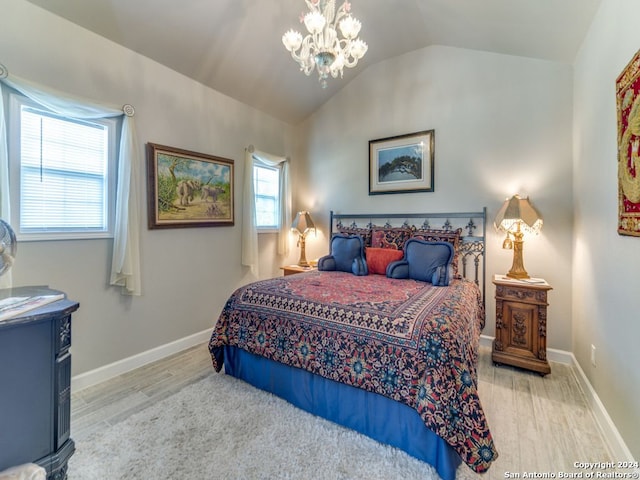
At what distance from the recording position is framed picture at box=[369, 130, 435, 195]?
358 cm

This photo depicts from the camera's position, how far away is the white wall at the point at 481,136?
9.45 feet

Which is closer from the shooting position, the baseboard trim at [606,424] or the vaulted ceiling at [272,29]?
the baseboard trim at [606,424]

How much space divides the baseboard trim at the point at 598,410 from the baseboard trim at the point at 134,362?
11.5ft

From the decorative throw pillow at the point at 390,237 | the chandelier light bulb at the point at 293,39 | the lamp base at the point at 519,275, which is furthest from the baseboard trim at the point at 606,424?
the chandelier light bulb at the point at 293,39

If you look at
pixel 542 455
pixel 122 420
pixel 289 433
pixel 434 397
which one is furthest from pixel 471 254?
pixel 122 420

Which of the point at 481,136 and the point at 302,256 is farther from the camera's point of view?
the point at 302,256

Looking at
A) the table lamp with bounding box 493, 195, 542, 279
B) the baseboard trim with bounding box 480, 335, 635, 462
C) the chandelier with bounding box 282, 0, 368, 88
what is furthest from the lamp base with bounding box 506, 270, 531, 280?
the chandelier with bounding box 282, 0, 368, 88

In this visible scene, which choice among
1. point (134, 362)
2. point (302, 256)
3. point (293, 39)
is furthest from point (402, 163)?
point (134, 362)

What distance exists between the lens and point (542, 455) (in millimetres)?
1674

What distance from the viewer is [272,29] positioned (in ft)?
9.77

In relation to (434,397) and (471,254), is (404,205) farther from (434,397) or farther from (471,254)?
(434,397)

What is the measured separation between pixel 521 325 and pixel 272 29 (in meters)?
3.77

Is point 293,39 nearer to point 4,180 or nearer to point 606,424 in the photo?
point 4,180

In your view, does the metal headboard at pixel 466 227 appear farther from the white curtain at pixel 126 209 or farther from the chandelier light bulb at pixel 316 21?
the white curtain at pixel 126 209
